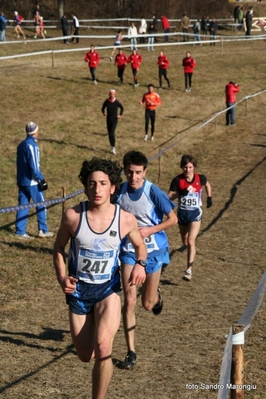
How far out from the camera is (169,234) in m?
14.8

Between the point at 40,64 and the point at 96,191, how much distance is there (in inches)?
1186

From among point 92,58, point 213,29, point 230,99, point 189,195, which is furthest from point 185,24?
point 189,195

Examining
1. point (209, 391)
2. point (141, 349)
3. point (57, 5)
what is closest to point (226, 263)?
point (141, 349)

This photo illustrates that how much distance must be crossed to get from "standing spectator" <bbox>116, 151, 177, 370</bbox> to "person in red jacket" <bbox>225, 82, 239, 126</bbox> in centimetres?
2136

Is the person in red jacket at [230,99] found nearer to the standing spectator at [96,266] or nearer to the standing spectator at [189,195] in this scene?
the standing spectator at [189,195]

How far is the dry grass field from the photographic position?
724 cm

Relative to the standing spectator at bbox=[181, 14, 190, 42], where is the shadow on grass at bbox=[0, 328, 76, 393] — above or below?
below

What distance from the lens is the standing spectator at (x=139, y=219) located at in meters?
7.34

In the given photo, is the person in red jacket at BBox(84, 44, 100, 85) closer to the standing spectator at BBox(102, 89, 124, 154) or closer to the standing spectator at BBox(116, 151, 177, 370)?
the standing spectator at BBox(102, 89, 124, 154)

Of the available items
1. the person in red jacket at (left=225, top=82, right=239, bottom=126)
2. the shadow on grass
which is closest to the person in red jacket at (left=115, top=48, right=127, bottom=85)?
the person in red jacket at (left=225, top=82, right=239, bottom=126)

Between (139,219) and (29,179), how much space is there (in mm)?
5831

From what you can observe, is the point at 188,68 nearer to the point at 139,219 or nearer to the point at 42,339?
the point at 42,339

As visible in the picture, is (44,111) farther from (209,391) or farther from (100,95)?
(209,391)

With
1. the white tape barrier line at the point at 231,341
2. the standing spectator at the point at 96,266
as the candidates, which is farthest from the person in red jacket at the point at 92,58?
the white tape barrier line at the point at 231,341
